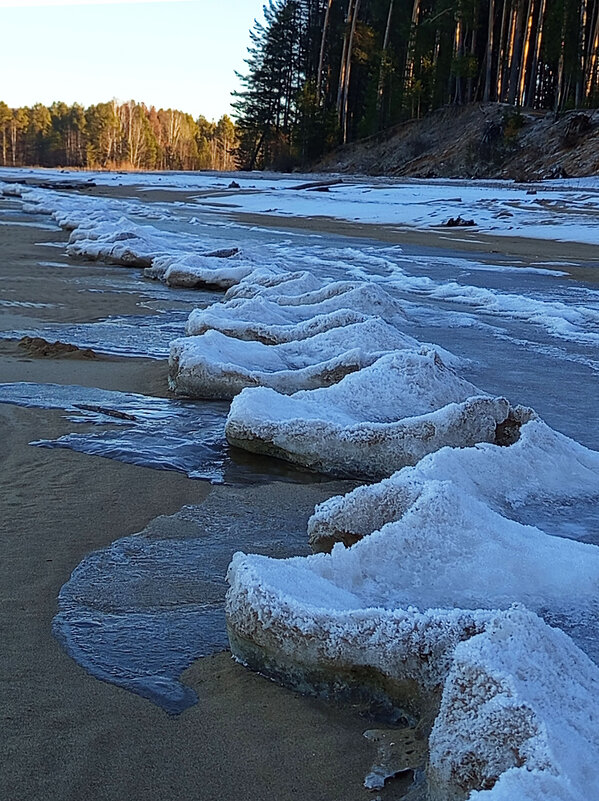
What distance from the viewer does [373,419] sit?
2688 mm

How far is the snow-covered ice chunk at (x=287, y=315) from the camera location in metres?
3.94

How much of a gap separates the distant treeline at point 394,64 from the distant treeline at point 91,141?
1462 inches

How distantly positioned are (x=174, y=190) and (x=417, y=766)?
24.5m

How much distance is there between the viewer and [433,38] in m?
33.5

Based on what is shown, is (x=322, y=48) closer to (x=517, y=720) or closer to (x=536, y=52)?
(x=536, y=52)

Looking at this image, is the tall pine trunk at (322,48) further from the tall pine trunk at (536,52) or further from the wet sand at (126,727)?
the wet sand at (126,727)

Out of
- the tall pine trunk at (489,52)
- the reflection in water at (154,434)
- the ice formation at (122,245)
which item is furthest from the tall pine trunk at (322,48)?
the reflection in water at (154,434)

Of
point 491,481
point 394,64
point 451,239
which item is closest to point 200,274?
point 491,481

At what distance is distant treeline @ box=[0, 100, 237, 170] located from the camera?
83438 millimetres

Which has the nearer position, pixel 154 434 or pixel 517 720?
pixel 517 720

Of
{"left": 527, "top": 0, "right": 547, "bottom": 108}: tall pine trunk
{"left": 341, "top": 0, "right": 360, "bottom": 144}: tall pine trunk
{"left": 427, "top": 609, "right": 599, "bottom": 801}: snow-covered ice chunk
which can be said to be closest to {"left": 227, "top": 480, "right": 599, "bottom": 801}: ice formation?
{"left": 427, "top": 609, "right": 599, "bottom": 801}: snow-covered ice chunk

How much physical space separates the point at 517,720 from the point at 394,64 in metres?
36.4

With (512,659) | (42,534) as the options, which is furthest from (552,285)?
(512,659)

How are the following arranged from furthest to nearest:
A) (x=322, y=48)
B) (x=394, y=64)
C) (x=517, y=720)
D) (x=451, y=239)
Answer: (x=322, y=48) < (x=394, y=64) < (x=451, y=239) < (x=517, y=720)
